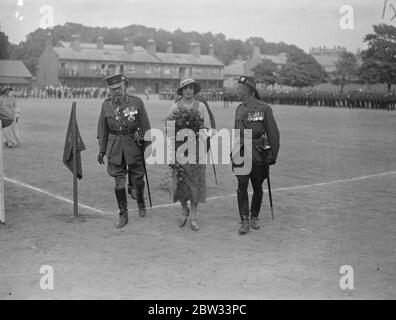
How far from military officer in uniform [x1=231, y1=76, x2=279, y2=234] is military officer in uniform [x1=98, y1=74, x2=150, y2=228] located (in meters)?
1.32

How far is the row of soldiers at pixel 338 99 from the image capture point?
1700 inches

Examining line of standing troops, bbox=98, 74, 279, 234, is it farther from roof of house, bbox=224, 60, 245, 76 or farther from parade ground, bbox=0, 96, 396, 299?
roof of house, bbox=224, 60, 245, 76

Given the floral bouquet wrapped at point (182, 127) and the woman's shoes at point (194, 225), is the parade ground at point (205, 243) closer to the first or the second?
the woman's shoes at point (194, 225)

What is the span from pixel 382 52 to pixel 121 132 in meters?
29.6

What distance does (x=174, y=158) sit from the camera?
7242mm

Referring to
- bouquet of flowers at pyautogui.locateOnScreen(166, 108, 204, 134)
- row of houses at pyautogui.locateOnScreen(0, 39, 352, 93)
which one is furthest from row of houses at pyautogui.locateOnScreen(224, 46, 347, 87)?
bouquet of flowers at pyautogui.locateOnScreen(166, 108, 204, 134)

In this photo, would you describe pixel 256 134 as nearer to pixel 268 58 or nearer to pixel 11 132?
pixel 11 132

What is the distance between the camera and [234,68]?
281 ft

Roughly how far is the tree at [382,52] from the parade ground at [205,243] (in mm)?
23263

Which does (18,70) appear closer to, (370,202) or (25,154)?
(25,154)

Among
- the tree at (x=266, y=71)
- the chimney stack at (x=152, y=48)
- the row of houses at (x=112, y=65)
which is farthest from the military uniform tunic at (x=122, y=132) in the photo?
the tree at (x=266, y=71)

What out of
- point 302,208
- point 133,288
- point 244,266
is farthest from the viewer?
point 302,208

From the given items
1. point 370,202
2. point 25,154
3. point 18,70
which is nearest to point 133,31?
point 18,70

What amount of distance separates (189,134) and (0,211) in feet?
8.54
